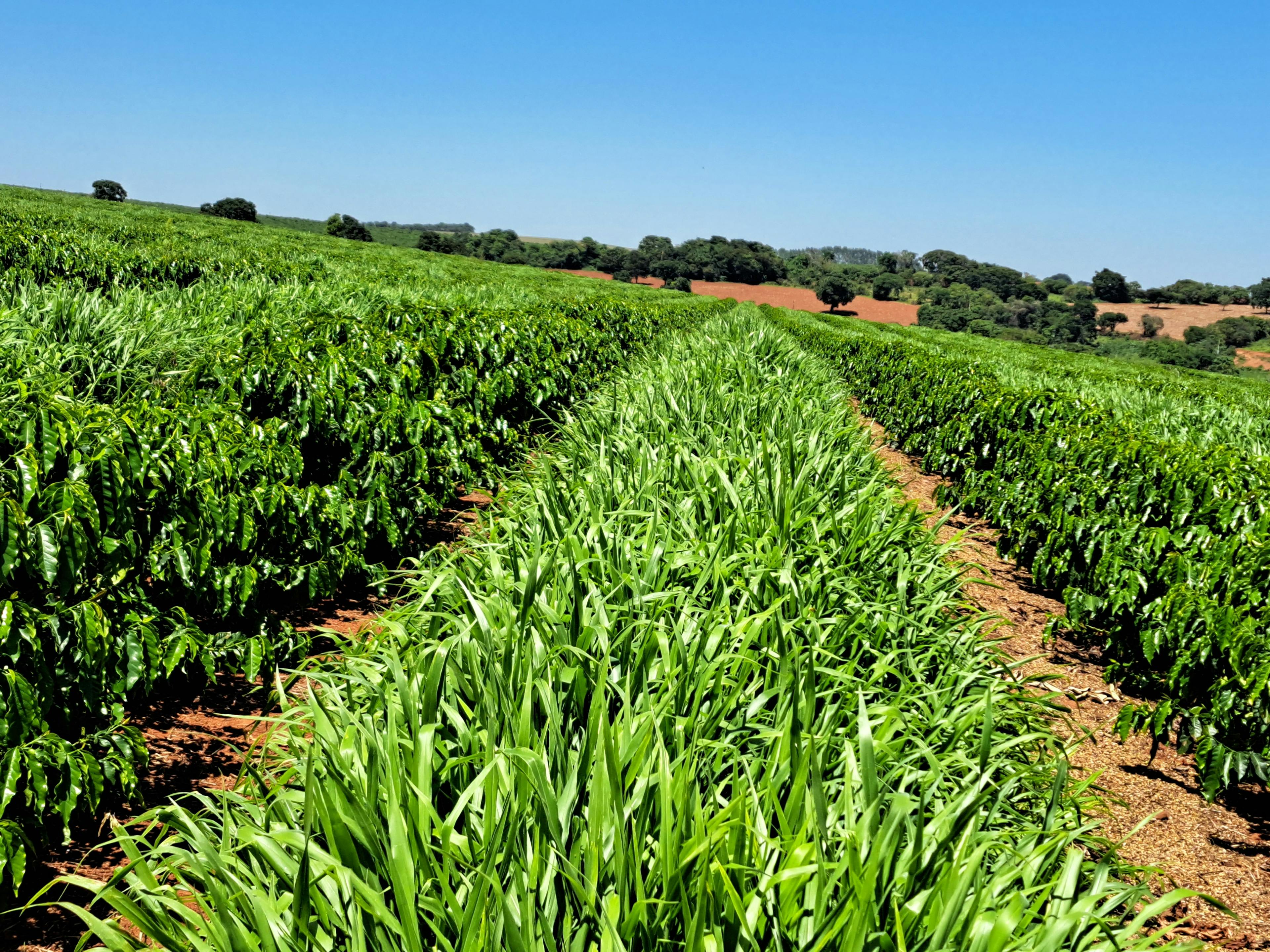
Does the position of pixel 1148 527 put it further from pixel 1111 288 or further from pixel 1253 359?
pixel 1111 288

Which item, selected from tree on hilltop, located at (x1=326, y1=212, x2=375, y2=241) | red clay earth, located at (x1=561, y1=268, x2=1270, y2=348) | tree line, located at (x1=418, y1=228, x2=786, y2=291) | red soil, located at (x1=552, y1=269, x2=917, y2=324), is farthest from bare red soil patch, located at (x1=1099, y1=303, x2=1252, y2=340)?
tree on hilltop, located at (x1=326, y1=212, x2=375, y2=241)

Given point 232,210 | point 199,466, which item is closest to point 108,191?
point 232,210

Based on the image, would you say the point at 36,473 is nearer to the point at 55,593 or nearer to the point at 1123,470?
the point at 55,593

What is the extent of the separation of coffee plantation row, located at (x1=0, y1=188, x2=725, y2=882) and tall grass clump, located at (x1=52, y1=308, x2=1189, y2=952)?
0.64 meters

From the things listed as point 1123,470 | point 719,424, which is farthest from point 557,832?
point 1123,470

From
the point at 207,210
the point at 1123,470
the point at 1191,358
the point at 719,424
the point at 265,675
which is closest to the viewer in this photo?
the point at 265,675

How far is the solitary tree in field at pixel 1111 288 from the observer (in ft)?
302

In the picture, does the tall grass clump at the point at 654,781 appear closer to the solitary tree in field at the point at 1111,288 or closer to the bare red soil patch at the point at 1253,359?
the bare red soil patch at the point at 1253,359

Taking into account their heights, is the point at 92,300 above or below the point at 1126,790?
above

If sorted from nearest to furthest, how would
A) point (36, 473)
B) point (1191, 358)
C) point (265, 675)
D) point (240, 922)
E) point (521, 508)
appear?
point (240, 922), point (36, 473), point (521, 508), point (265, 675), point (1191, 358)

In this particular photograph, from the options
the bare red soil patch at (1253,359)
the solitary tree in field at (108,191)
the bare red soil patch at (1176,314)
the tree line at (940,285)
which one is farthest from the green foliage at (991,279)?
the solitary tree in field at (108,191)

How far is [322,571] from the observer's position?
14.3 feet

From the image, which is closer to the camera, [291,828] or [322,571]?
[291,828]

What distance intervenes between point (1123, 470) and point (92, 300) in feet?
23.7
